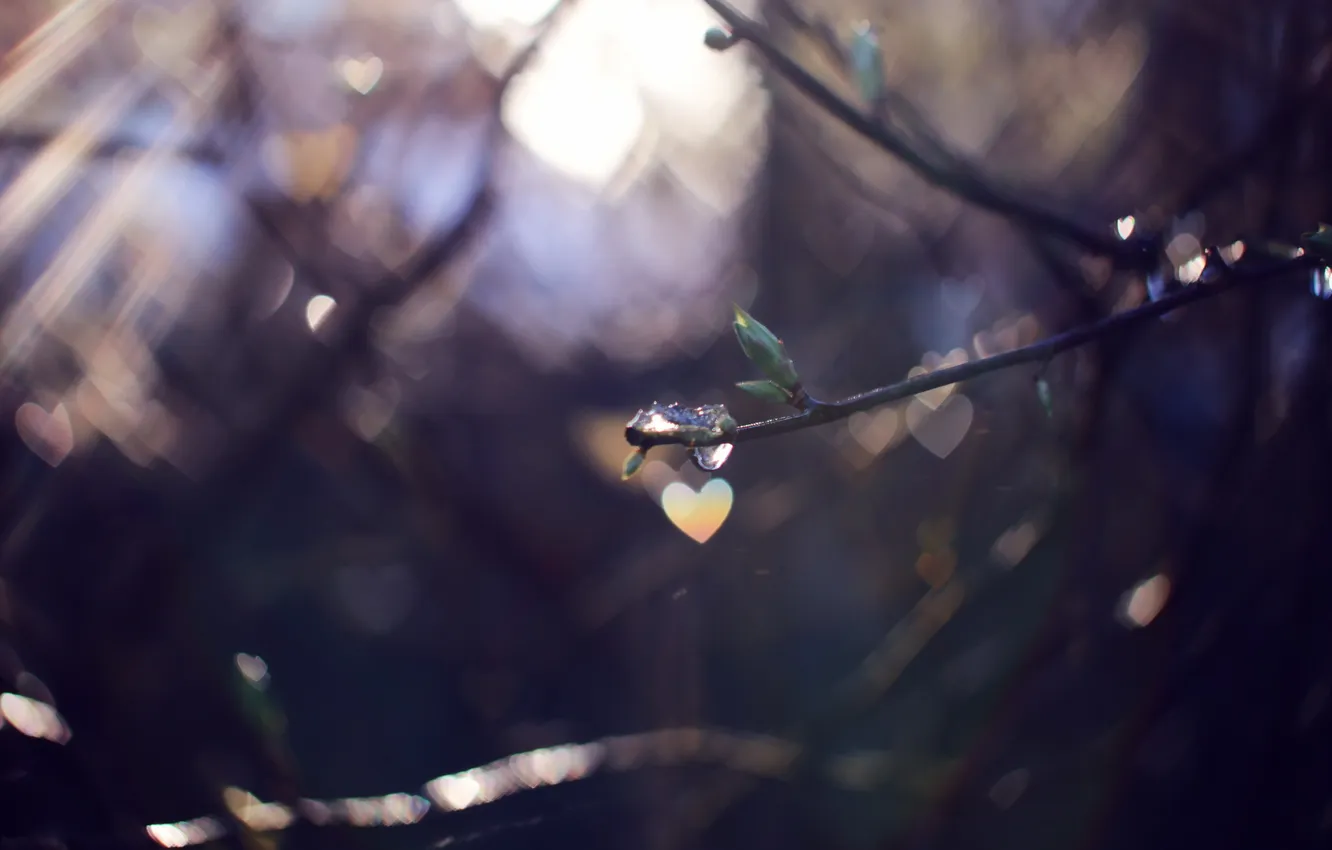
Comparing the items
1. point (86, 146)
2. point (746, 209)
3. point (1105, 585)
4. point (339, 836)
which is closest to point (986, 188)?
point (1105, 585)

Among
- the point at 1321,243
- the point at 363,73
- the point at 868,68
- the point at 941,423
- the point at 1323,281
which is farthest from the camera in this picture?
the point at 941,423

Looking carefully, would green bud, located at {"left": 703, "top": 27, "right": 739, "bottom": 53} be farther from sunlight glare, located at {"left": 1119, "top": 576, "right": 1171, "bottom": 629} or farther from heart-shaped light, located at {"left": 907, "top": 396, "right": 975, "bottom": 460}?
sunlight glare, located at {"left": 1119, "top": 576, "right": 1171, "bottom": 629}

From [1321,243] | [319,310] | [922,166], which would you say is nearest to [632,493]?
[319,310]

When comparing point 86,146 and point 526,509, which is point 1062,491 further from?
point 86,146

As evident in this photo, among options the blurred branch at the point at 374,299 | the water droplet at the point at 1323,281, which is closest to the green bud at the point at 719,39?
the blurred branch at the point at 374,299

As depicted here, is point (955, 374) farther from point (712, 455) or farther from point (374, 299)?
point (374, 299)

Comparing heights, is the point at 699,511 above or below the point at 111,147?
below
